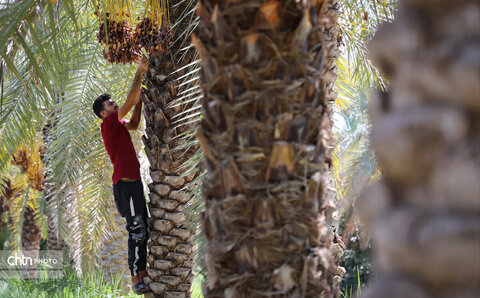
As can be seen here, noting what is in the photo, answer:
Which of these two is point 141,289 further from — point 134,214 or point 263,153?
point 263,153

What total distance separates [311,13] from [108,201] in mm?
7264

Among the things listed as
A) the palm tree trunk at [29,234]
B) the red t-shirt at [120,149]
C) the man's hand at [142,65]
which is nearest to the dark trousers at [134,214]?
the red t-shirt at [120,149]

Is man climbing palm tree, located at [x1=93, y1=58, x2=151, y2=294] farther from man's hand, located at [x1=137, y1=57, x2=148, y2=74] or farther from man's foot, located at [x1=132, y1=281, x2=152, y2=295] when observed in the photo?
man's hand, located at [x1=137, y1=57, x2=148, y2=74]

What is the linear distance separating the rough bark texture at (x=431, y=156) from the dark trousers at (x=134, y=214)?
463cm

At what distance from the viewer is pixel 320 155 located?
2.51 metres

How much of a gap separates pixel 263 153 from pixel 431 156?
1.12m

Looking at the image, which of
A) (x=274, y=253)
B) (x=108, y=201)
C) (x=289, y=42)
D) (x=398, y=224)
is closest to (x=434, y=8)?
(x=398, y=224)

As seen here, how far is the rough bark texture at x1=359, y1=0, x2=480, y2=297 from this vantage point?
3.94ft

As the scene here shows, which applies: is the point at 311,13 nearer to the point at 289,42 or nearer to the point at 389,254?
the point at 289,42

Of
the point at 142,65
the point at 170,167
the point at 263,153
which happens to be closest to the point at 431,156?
the point at 263,153

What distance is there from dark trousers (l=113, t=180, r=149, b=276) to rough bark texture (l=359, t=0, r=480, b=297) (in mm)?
4632

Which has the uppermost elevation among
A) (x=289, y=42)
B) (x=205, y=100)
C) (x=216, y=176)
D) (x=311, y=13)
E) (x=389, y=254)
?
(x=311, y=13)

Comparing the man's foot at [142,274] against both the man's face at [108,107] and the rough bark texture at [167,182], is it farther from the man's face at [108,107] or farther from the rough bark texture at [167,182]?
the man's face at [108,107]

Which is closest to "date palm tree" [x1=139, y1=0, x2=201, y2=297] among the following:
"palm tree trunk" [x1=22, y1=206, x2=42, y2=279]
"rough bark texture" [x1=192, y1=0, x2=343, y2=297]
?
"rough bark texture" [x1=192, y1=0, x2=343, y2=297]
